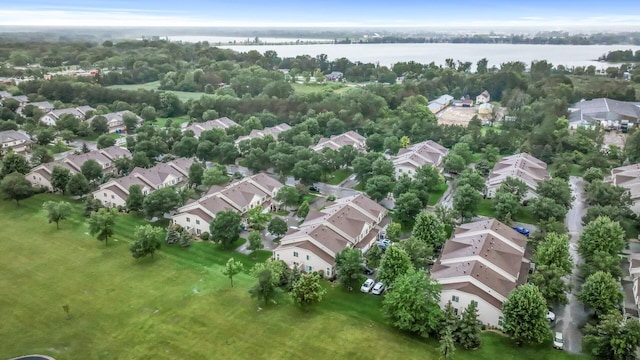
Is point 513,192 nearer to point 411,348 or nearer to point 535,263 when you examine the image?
point 535,263

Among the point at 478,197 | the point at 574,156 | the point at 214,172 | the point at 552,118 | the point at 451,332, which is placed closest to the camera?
the point at 451,332

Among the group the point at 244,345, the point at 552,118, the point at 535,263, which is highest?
the point at 552,118

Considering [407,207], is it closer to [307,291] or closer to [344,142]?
[307,291]

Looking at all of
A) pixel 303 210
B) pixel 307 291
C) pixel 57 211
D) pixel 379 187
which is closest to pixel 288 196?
pixel 303 210

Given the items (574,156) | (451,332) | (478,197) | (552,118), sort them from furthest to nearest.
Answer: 1. (552,118)
2. (574,156)
3. (478,197)
4. (451,332)

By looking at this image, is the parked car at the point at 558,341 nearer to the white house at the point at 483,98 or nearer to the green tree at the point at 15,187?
the green tree at the point at 15,187

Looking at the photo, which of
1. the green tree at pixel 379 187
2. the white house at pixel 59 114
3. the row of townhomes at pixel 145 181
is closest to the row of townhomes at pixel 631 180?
the green tree at pixel 379 187

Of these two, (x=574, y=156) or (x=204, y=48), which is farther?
(x=204, y=48)

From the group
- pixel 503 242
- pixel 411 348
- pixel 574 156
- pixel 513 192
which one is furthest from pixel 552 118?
pixel 411 348
